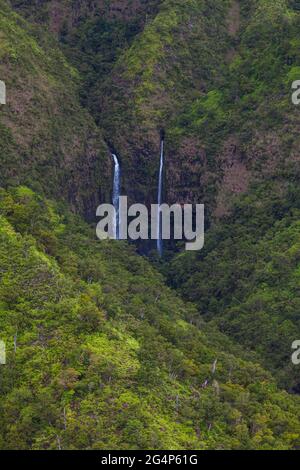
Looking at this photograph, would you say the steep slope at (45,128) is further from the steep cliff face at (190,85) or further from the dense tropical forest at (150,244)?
the steep cliff face at (190,85)

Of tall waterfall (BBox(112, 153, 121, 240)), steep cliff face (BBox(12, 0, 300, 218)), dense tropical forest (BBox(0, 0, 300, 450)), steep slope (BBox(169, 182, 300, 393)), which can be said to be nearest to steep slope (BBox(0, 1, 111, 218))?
dense tropical forest (BBox(0, 0, 300, 450))

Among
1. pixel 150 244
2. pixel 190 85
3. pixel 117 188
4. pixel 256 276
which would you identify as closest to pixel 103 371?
pixel 256 276

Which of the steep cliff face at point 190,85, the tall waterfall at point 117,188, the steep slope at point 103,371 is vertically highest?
the steep cliff face at point 190,85

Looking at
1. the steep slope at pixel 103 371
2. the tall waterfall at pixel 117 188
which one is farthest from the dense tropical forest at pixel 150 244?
the tall waterfall at pixel 117 188

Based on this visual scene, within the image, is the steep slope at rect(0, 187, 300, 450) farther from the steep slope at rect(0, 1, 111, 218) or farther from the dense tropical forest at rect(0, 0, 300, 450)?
the steep slope at rect(0, 1, 111, 218)

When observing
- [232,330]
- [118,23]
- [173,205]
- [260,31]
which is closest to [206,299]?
[232,330]
